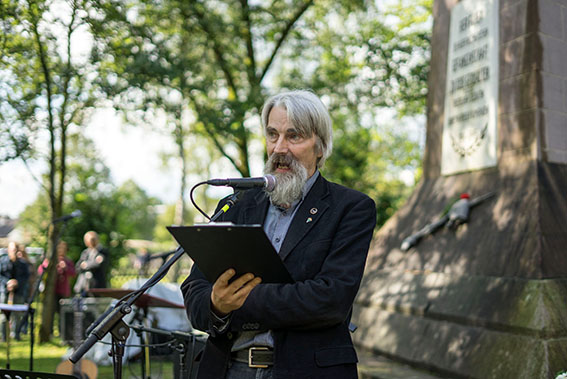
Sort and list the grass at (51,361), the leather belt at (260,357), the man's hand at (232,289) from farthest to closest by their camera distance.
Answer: the grass at (51,361)
the leather belt at (260,357)
the man's hand at (232,289)

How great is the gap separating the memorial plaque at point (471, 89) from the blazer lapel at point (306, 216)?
4.08 meters

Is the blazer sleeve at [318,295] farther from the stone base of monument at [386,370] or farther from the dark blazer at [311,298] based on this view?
the stone base of monument at [386,370]

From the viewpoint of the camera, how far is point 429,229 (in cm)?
602

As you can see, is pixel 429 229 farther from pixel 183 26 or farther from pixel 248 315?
pixel 183 26

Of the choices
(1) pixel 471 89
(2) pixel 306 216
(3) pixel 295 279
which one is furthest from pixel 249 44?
(3) pixel 295 279

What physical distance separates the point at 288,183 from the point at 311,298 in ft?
1.71

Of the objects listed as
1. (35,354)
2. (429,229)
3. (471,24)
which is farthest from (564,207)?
(35,354)

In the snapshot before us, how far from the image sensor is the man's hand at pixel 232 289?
1900mm

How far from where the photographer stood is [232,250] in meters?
1.80

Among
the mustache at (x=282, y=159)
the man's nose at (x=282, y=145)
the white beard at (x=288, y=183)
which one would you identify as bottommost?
the white beard at (x=288, y=183)

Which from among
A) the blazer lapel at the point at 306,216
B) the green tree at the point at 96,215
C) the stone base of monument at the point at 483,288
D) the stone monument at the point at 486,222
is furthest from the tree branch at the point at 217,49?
the blazer lapel at the point at 306,216

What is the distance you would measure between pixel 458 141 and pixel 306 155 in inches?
175

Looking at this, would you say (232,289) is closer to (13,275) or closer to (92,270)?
(92,270)

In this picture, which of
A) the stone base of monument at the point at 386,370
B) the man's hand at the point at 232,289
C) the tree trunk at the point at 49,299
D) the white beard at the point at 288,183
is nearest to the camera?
the man's hand at the point at 232,289
